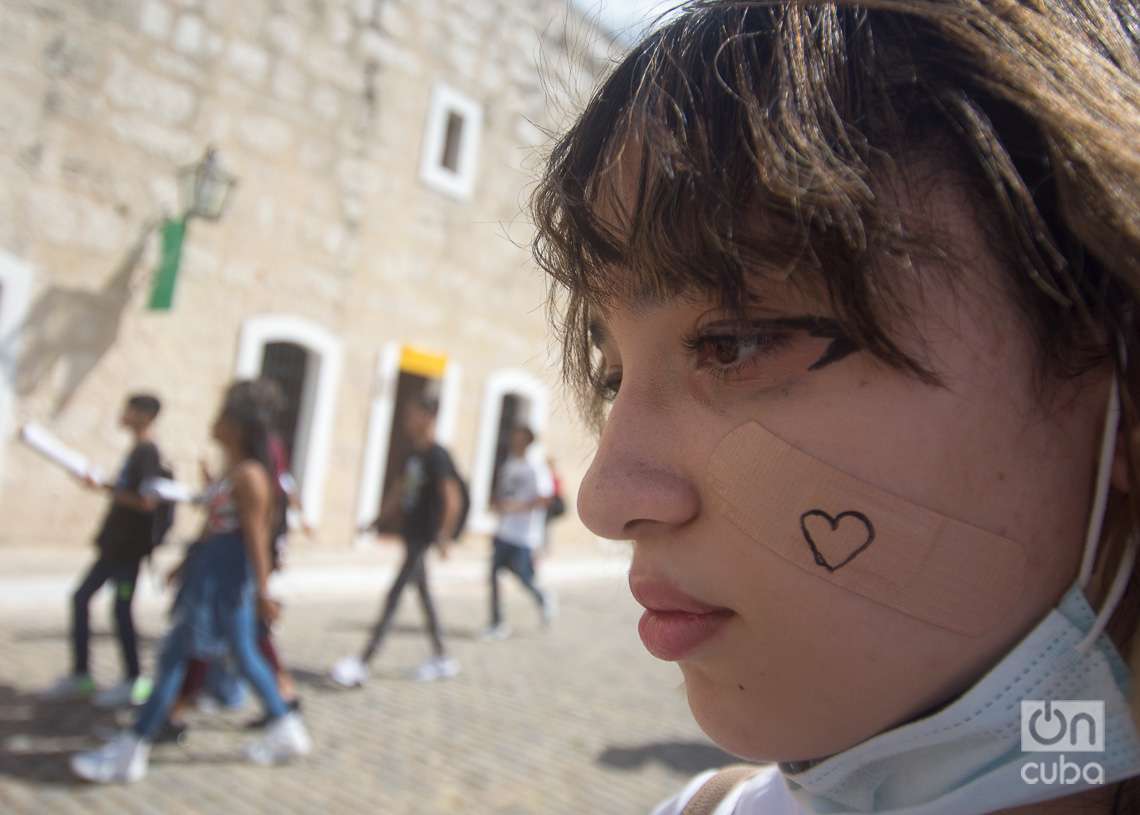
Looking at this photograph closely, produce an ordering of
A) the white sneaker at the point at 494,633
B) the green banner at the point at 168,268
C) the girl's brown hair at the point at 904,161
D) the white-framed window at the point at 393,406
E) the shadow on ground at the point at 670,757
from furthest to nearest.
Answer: the white-framed window at the point at 393,406, the green banner at the point at 168,268, the white sneaker at the point at 494,633, the shadow on ground at the point at 670,757, the girl's brown hair at the point at 904,161

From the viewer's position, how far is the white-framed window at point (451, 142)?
1292 centimetres

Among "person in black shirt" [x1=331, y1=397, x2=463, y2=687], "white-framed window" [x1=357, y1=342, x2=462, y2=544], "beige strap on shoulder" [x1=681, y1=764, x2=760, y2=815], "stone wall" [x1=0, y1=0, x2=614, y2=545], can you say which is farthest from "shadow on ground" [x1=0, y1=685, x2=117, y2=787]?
"white-framed window" [x1=357, y1=342, x2=462, y2=544]

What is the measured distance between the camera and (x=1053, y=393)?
0.75 m

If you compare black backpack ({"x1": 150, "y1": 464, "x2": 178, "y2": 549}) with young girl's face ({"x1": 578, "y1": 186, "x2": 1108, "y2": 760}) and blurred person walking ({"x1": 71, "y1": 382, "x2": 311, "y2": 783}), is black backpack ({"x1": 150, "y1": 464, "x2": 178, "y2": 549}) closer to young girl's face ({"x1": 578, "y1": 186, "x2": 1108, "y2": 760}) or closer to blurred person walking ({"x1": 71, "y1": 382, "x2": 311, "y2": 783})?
blurred person walking ({"x1": 71, "y1": 382, "x2": 311, "y2": 783})

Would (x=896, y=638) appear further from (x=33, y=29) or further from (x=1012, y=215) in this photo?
(x=33, y=29)

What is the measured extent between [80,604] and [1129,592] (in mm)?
5946

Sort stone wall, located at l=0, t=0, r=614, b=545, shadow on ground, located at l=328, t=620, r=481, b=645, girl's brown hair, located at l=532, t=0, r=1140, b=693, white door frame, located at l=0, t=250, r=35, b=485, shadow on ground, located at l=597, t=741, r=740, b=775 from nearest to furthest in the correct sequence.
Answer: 1. girl's brown hair, located at l=532, t=0, r=1140, b=693
2. shadow on ground, located at l=597, t=741, r=740, b=775
3. shadow on ground, located at l=328, t=620, r=481, b=645
4. white door frame, located at l=0, t=250, r=35, b=485
5. stone wall, located at l=0, t=0, r=614, b=545

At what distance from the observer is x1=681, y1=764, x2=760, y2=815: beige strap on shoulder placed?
1.16 m

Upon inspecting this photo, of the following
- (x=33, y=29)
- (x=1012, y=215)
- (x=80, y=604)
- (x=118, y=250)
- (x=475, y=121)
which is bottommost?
(x=80, y=604)

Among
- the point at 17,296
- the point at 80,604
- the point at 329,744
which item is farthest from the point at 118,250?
the point at 329,744

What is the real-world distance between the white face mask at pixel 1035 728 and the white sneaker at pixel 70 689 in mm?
5840

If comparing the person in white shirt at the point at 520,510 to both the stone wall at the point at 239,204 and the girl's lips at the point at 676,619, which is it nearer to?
the stone wall at the point at 239,204

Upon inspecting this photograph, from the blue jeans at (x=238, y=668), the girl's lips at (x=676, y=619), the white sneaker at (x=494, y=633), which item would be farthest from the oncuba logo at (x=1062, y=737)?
the white sneaker at (x=494, y=633)

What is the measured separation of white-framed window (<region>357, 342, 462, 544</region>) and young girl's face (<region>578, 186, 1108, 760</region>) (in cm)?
1149
